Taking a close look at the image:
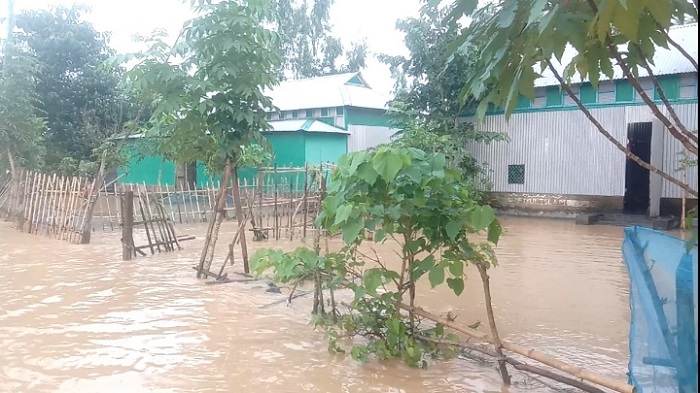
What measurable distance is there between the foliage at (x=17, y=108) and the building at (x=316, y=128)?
18.6ft

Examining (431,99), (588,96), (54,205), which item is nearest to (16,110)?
(54,205)

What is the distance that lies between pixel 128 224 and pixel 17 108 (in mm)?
6524

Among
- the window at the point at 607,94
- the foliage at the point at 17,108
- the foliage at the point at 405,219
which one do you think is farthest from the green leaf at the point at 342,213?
the window at the point at 607,94

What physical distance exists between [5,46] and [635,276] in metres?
15.6

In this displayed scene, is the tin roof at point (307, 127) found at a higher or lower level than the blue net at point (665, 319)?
higher

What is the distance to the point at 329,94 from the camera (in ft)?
79.2

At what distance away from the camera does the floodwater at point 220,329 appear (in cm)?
495

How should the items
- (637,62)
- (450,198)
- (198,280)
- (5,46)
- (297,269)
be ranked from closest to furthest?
(637,62) < (450,198) < (297,269) < (198,280) < (5,46)

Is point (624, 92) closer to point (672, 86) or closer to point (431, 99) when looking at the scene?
point (672, 86)

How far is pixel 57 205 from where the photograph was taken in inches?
500

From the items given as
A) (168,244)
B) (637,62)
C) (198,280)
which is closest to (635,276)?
(637,62)

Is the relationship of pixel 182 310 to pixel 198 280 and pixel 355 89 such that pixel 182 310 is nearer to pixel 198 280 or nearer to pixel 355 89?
pixel 198 280

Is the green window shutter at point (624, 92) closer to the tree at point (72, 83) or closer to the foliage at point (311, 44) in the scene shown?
the tree at point (72, 83)

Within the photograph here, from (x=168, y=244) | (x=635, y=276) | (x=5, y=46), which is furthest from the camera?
(x=5, y=46)
